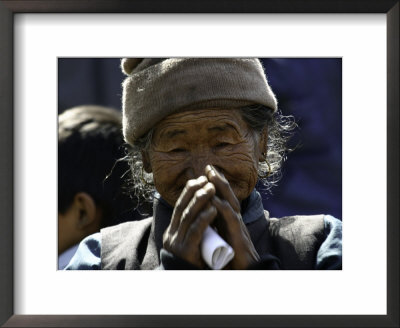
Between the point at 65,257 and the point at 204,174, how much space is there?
1.84ft

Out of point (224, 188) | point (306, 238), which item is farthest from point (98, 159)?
point (306, 238)

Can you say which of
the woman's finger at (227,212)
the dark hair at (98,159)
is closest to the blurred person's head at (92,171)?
the dark hair at (98,159)

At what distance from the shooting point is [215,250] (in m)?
2.53

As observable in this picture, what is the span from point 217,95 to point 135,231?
0.59 m

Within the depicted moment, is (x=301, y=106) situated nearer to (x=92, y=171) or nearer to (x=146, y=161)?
(x=146, y=161)

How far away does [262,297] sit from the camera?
2584mm

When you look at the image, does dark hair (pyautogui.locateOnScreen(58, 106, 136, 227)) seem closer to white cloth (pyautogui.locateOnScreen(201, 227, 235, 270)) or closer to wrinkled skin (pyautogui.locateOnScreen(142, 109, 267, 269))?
wrinkled skin (pyautogui.locateOnScreen(142, 109, 267, 269))

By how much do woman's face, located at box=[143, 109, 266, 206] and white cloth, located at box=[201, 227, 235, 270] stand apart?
21 cm

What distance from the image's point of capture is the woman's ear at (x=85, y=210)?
117 inches

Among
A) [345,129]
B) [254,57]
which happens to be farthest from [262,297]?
[254,57]

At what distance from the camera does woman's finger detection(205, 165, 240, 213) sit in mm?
2527

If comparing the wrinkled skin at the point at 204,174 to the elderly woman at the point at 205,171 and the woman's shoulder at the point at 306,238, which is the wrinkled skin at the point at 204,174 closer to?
the elderly woman at the point at 205,171

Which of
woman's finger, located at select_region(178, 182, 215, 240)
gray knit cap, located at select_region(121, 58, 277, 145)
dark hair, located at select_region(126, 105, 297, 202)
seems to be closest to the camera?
woman's finger, located at select_region(178, 182, 215, 240)

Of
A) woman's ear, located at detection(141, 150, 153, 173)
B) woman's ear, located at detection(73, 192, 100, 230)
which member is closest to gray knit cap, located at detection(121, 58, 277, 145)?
woman's ear, located at detection(141, 150, 153, 173)
